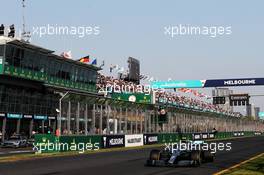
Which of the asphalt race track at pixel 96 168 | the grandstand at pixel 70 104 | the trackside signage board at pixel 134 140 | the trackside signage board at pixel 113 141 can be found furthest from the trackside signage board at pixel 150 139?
the asphalt race track at pixel 96 168

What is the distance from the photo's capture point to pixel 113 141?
32.5 metres

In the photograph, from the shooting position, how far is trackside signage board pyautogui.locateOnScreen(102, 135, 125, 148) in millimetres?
31370

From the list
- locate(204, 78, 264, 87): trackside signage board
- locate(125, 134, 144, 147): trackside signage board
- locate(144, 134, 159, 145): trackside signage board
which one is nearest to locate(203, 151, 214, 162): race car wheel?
locate(125, 134, 144, 147): trackside signage board

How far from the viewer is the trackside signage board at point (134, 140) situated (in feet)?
115

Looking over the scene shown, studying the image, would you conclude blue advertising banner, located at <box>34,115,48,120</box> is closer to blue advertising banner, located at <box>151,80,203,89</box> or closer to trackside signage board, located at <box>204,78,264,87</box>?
blue advertising banner, located at <box>151,80,203,89</box>

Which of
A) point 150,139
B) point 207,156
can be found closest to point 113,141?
point 150,139

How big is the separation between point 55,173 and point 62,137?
13.2 meters

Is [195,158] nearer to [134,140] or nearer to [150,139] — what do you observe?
[134,140]

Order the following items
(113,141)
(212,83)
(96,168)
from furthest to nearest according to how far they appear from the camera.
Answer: (212,83), (113,141), (96,168)

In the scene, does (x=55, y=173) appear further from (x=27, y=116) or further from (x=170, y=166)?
(x=27, y=116)

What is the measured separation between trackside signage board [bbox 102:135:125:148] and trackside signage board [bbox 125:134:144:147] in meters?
0.71

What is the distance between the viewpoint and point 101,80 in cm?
6650

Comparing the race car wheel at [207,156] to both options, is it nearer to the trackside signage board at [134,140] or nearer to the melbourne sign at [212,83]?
the trackside signage board at [134,140]

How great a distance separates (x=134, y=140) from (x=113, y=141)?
3951 millimetres
